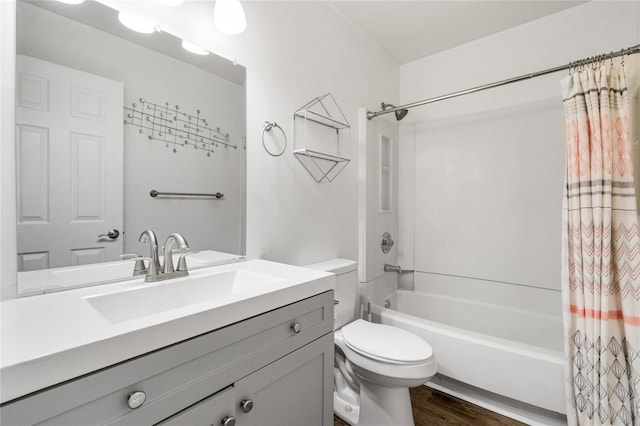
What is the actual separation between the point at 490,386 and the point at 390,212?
1390 mm

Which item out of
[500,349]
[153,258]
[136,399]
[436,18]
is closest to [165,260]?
[153,258]

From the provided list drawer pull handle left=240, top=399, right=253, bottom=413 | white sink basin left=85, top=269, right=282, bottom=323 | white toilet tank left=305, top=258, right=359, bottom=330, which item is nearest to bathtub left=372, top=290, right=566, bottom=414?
white toilet tank left=305, top=258, right=359, bottom=330

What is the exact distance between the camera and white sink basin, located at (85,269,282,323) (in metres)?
0.86

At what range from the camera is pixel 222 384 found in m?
0.75

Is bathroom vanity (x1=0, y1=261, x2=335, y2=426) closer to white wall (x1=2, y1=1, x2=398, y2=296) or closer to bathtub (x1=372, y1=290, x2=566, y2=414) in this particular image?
white wall (x1=2, y1=1, x2=398, y2=296)

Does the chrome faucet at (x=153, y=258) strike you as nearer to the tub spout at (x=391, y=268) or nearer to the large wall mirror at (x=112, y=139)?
the large wall mirror at (x=112, y=139)

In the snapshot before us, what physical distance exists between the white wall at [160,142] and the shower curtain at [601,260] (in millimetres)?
1621

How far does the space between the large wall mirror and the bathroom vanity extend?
0.22m

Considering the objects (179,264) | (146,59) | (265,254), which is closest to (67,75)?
(146,59)

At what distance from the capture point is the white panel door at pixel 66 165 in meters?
0.85

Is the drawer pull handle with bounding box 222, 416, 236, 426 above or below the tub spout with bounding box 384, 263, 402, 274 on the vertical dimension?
below

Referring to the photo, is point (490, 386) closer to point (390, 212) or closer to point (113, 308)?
point (390, 212)

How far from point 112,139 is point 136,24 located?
0.44 m

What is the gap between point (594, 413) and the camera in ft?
4.28
